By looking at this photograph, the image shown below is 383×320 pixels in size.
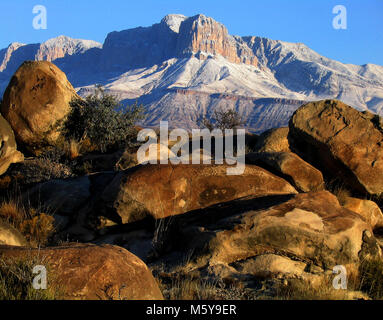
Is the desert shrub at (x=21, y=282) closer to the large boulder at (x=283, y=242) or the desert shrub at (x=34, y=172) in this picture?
the large boulder at (x=283, y=242)

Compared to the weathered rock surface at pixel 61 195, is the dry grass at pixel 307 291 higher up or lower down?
higher up

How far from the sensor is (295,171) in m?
8.52

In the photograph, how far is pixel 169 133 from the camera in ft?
52.6

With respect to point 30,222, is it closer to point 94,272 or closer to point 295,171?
point 94,272

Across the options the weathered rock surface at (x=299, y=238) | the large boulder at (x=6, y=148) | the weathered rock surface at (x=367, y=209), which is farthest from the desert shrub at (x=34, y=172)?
the weathered rock surface at (x=367, y=209)

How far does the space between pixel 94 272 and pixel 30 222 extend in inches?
159

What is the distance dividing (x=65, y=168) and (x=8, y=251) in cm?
734

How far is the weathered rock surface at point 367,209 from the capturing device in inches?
344

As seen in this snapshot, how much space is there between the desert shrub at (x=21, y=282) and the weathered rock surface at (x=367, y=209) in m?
6.96

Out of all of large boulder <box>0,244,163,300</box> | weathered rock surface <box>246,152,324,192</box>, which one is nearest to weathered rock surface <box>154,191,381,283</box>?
large boulder <box>0,244,163,300</box>
